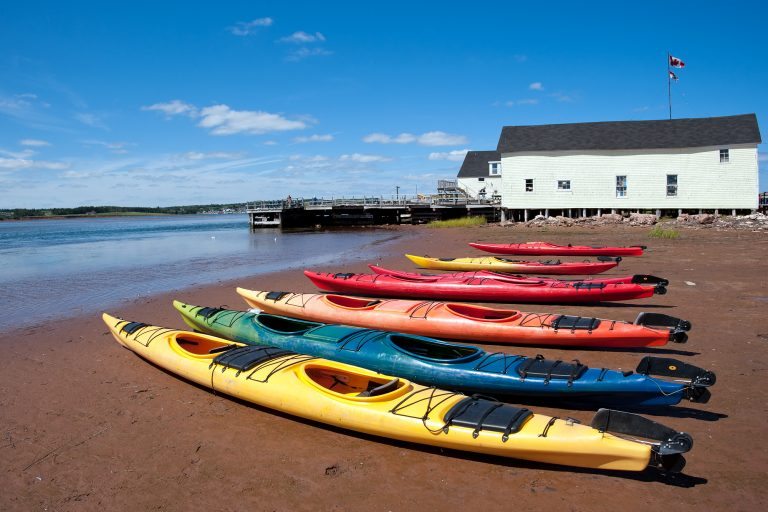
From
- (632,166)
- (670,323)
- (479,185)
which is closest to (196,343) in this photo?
(670,323)

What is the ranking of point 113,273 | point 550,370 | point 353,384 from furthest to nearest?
point 113,273 < point 353,384 < point 550,370

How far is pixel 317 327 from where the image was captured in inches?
273

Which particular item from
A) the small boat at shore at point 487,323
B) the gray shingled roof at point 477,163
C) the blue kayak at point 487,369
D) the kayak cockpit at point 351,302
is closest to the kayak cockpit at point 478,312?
the small boat at shore at point 487,323

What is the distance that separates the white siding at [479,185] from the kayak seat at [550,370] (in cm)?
4075

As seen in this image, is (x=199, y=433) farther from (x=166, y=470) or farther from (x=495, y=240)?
(x=495, y=240)

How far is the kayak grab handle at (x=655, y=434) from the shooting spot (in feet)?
11.8

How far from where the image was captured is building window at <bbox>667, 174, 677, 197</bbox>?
28609 millimetres

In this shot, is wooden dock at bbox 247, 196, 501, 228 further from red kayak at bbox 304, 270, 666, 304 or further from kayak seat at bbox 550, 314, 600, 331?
kayak seat at bbox 550, 314, 600, 331

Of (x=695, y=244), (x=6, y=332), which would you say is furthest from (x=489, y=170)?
(x=6, y=332)

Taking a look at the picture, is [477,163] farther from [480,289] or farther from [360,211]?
[480,289]

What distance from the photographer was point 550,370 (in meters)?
5.09

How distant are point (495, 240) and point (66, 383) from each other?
2008 centimetres

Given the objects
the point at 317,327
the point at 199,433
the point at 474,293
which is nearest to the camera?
the point at 199,433

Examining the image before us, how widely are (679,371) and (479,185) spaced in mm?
42772
